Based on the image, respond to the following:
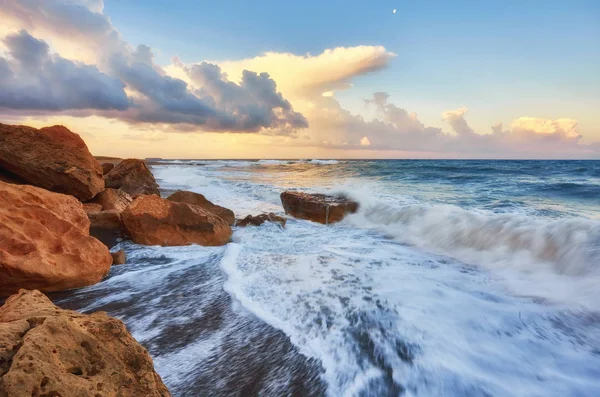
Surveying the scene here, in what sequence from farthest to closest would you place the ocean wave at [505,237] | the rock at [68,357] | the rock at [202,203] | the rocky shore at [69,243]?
the rock at [202,203]
the ocean wave at [505,237]
the rocky shore at [69,243]
the rock at [68,357]

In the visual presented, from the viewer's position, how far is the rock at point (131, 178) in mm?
10319

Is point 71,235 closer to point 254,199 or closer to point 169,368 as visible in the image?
point 169,368

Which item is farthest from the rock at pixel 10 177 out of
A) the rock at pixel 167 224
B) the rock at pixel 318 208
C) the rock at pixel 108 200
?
the rock at pixel 318 208

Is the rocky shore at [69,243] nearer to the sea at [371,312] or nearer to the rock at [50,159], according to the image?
the rock at [50,159]

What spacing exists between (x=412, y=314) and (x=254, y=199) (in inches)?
398

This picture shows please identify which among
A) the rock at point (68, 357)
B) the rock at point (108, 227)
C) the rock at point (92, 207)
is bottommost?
the rock at point (108, 227)

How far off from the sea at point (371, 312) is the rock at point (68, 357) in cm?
A: 69

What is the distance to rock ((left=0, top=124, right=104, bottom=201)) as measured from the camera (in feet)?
18.4

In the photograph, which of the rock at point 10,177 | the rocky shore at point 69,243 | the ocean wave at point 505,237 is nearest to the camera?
the rocky shore at point 69,243

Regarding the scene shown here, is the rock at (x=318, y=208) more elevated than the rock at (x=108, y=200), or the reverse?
the rock at (x=108, y=200)

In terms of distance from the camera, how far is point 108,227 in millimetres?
5750

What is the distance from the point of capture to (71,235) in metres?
3.72

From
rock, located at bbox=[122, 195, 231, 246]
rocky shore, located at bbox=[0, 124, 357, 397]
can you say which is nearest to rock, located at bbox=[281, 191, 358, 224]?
rocky shore, located at bbox=[0, 124, 357, 397]

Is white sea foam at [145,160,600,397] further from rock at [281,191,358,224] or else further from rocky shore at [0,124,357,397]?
rock at [281,191,358,224]
